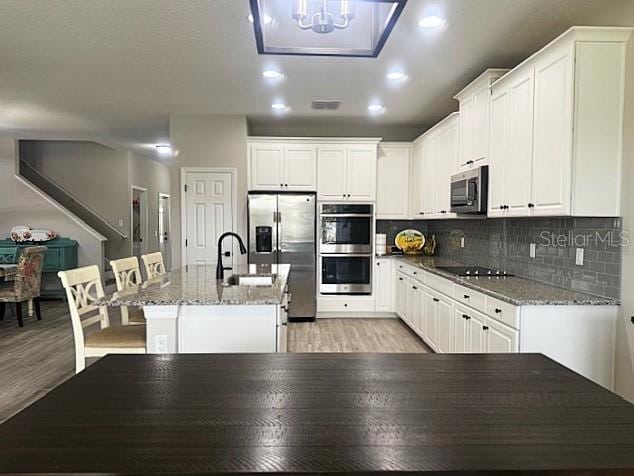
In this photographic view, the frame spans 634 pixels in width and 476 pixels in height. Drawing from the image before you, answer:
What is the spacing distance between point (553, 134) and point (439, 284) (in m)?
1.78

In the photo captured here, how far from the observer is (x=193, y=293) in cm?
263

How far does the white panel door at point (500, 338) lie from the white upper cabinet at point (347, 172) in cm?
318

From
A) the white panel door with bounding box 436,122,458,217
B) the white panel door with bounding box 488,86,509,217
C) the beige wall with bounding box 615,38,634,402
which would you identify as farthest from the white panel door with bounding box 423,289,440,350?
the beige wall with bounding box 615,38,634,402

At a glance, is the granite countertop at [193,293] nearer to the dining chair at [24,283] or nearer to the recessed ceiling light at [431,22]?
the recessed ceiling light at [431,22]

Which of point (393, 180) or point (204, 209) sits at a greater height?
point (393, 180)

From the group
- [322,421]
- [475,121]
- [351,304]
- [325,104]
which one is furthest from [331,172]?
[322,421]

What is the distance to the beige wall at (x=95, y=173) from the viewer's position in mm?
8703

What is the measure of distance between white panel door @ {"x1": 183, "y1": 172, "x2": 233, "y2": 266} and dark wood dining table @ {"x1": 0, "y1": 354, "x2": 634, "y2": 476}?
178 inches

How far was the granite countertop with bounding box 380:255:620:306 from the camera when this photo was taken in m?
2.57

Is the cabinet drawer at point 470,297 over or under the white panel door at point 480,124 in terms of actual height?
under

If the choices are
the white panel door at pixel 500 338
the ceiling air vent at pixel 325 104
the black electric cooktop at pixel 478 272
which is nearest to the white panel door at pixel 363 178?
the ceiling air vent at pixel 325 104

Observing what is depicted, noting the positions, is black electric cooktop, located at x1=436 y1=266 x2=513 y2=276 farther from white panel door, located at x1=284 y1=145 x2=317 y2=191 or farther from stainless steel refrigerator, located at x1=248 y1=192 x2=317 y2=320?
white panel door, located at x1=284 y1=145 x2=317 y2=191

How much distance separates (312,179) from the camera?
5844 millimetres

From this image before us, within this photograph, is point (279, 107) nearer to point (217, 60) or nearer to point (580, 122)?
point (217, 60)
